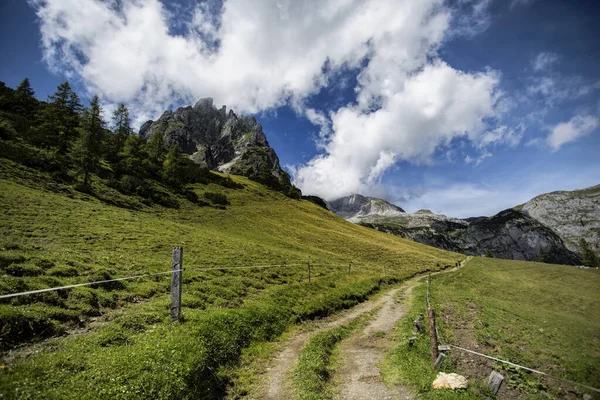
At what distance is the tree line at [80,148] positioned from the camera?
5244 cm

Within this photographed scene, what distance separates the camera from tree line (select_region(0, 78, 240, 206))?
52438 millimetres

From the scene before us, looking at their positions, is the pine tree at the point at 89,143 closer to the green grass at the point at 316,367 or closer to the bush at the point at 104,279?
the bush at the point at 104,279

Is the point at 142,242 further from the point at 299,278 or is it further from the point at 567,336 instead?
the point at 567,336

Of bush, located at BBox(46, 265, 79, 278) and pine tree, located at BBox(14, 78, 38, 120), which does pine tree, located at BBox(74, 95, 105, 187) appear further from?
bush, located at BBox(46, 265, 79, 278)

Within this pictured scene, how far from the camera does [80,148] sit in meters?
53.0

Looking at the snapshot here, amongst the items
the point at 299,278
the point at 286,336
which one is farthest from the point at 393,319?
the point at 299,278

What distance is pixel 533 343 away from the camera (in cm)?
1355

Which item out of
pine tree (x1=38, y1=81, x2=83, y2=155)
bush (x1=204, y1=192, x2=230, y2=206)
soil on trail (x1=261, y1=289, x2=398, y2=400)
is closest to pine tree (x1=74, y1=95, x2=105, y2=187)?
pine tree (x1=38, y1=81, x2=83, y2=155)

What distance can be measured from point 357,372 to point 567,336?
11.0 meters

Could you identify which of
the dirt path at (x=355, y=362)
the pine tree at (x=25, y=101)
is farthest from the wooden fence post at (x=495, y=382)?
the pine tree at (x=25, y=101)

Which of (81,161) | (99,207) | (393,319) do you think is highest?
(81,161)

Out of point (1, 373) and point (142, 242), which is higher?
point (142, 242)

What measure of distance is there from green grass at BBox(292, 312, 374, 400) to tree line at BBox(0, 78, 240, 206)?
55045mm

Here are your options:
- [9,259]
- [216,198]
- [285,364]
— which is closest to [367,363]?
[285,364]
